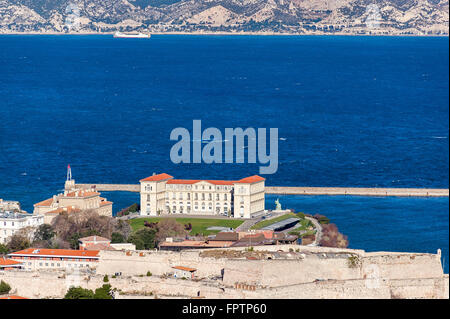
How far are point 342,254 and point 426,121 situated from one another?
298 feet

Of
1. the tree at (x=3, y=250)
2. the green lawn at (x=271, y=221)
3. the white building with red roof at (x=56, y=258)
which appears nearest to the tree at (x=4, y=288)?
the white building with red roof at (x=56, y=258)

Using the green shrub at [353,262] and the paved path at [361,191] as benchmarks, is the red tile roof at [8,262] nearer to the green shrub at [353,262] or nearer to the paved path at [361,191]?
the green shrub at [353,262]

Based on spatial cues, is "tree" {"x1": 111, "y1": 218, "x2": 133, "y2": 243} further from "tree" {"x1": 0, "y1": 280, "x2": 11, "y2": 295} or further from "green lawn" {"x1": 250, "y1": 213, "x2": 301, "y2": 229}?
"tree" {"x1": 0, "y1": 280, "x2": 11, "y2": 295}

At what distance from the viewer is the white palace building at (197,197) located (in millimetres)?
82125

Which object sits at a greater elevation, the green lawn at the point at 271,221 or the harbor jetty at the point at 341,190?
the harbor jetty at the point at 341,190

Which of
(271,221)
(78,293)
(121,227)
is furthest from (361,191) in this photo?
(78,293)

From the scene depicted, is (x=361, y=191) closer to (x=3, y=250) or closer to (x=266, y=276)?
(x=3, y=250)

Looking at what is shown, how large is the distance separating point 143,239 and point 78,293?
13.5m

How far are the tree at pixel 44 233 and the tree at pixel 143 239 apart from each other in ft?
14.3

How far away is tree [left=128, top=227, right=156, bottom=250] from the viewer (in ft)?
217

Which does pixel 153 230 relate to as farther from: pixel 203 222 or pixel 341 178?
pixel 341 178

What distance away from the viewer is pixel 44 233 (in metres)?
69.4

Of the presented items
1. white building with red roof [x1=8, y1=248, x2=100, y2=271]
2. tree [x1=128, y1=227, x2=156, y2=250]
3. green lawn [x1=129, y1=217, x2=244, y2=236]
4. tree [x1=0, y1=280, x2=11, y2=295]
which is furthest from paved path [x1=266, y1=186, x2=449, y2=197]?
tree [x1=0, y1=280, x2=11, y2=295]
